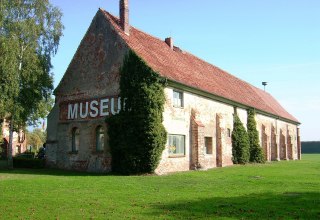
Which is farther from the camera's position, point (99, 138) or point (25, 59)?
point (25, 59)

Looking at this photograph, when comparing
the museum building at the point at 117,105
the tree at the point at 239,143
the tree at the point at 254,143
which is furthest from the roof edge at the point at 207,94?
the tree at the point at 254,143

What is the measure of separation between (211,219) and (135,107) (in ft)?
45.3

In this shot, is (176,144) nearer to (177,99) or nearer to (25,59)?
(177,99)

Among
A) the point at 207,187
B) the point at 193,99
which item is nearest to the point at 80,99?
the point at 193,99

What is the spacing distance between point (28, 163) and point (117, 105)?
1033cm

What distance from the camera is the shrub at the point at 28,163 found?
28.0 meters

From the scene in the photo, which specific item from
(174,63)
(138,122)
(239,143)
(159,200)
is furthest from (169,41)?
(159,200)

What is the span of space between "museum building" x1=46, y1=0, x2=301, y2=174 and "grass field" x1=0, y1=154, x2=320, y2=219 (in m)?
7.30

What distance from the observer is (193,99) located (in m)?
25.8

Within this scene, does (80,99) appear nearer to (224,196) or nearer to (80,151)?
(80,151)

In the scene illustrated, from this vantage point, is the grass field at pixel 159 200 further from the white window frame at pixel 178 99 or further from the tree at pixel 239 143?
the tree at pixel 239 143

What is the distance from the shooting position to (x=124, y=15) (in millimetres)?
25016

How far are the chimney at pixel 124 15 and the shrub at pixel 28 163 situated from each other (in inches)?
487

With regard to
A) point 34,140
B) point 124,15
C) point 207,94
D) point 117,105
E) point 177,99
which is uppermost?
point 124,15
